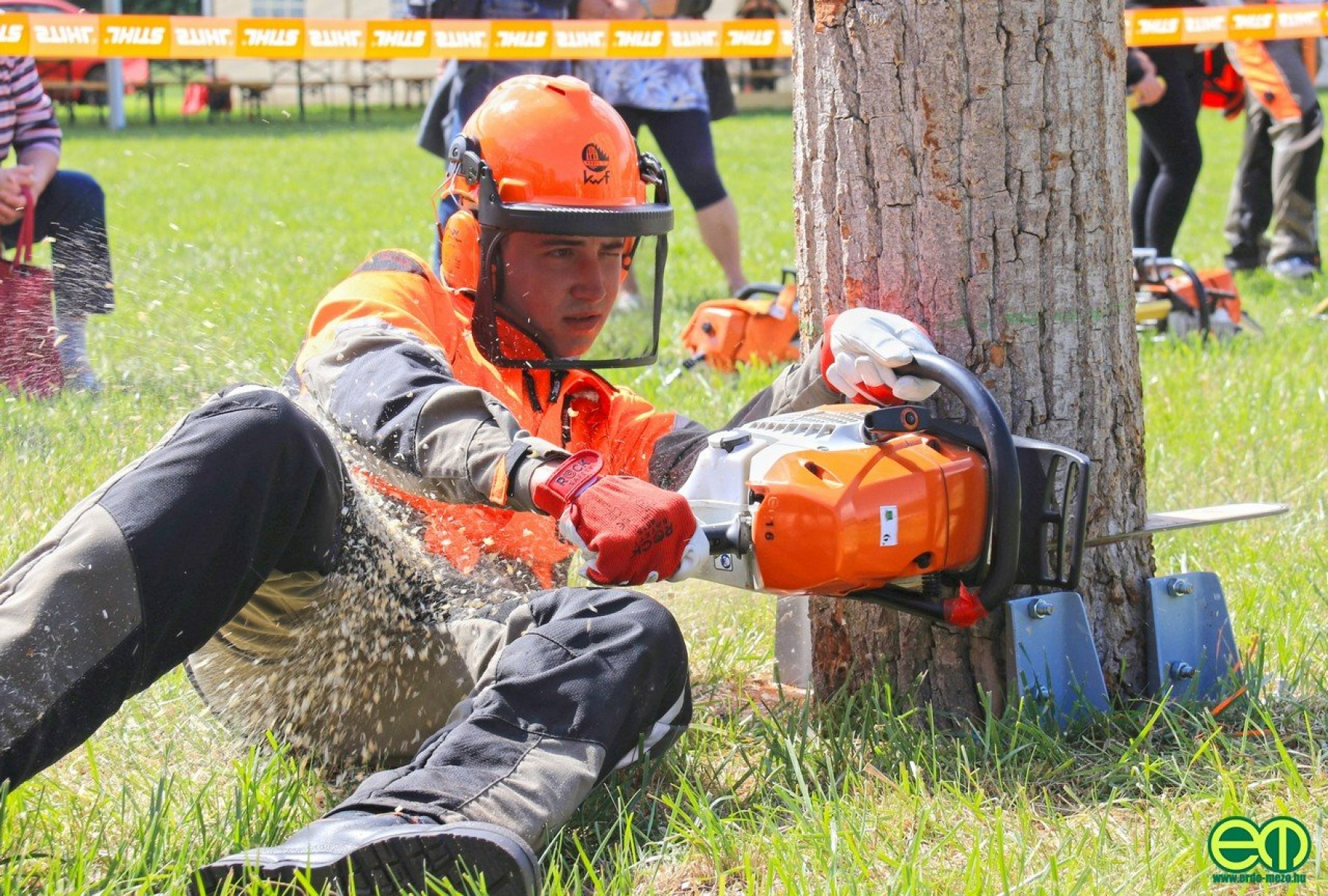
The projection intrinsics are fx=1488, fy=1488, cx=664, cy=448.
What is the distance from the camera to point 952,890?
2.02 metres

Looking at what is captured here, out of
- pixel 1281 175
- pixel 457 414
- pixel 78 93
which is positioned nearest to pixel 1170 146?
pixel 1281 175

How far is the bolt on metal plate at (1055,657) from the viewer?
8.36 feet

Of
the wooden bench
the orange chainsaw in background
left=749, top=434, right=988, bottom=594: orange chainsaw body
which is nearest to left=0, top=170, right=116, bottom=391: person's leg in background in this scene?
the orange chainsaw in background

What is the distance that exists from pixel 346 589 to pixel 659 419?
33.0 inches

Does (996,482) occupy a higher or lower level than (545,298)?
lower

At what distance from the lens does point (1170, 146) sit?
7.49 meters

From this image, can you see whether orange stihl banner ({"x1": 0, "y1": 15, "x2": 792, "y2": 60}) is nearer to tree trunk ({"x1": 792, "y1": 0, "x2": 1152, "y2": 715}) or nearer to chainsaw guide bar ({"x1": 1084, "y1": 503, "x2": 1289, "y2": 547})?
tree trunk ({"x1": 792, "y1": 0, "x2": 1152, "y2": 715})

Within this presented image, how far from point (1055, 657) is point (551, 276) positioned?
3.87 ft

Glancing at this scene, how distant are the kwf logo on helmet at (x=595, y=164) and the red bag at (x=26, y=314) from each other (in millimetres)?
2431

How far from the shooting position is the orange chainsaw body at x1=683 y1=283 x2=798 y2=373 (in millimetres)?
6016

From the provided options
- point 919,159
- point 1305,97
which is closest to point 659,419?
point 919,159

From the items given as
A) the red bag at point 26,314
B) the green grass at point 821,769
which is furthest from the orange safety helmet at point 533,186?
the red bag at point 26,314

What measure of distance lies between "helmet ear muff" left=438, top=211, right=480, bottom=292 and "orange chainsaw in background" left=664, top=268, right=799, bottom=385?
304cm

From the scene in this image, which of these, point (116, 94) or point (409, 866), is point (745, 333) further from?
point (116, 94)
